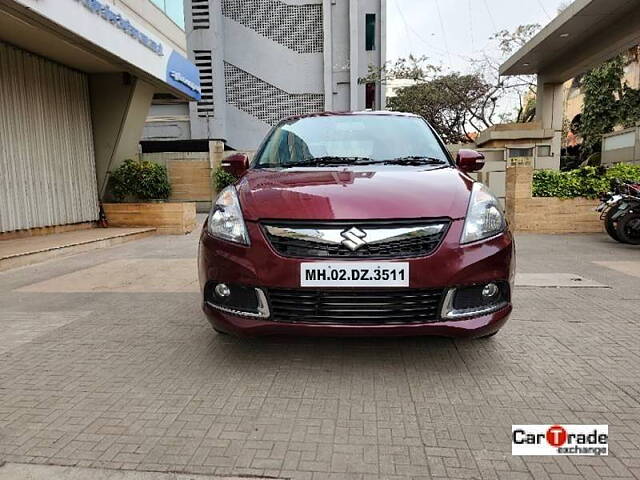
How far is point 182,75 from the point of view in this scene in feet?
35.6

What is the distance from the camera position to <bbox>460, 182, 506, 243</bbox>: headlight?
2.41 meters

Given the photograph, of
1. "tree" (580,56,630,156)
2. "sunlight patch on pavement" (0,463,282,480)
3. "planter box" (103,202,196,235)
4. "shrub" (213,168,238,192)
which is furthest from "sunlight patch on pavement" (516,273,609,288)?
"tree" (580,56,630,156)

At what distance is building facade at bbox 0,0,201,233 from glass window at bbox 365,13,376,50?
1365 centimetres

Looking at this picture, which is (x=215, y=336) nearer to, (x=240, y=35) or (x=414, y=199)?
(x=414, y=199)

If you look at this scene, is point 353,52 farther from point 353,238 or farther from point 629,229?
point 353,238

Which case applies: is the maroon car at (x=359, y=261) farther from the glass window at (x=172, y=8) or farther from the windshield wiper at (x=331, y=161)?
the glass window at (x=172, y=8)

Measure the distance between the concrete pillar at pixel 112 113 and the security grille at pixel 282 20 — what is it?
1254 cm

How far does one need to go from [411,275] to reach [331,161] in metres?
1.30

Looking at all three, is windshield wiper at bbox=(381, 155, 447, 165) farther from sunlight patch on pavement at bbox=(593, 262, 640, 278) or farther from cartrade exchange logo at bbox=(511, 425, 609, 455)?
sunlight patch on pavement at bbox=(593, 262, 640, 278)

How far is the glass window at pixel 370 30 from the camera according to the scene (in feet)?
74.1

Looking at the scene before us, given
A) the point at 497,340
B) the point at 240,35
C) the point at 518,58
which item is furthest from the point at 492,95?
the point at 497,340

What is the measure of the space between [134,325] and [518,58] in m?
14.4

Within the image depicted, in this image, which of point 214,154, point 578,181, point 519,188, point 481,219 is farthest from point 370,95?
point 481,219

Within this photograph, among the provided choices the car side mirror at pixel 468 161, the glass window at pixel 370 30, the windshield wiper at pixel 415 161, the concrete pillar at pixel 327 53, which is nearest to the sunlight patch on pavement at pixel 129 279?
the windshield wiper at pixel 415 161
